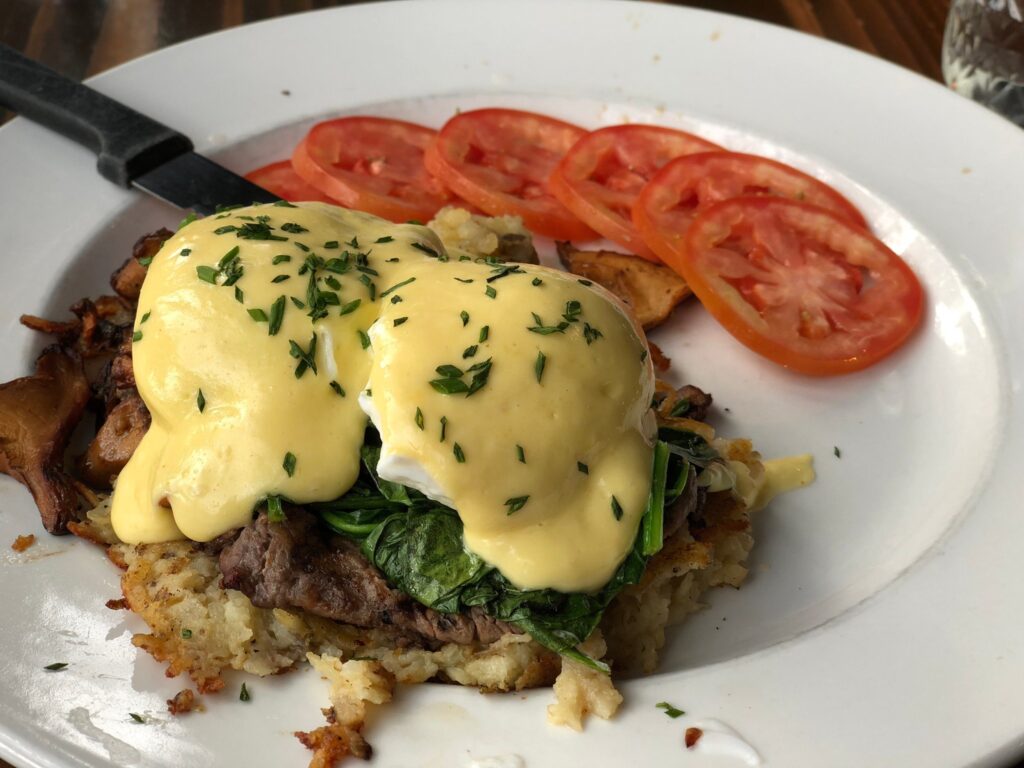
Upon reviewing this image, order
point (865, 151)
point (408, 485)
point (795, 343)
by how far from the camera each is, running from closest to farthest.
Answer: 1. point (408, 485)
2. point (795, 343)
3. point (865, 151)

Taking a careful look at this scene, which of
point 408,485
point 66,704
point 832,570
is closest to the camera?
point 66,704

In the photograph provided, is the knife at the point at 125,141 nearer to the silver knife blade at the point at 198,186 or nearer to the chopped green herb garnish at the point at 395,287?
the silver knife blade at the point at 198,186

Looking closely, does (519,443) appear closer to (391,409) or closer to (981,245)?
(391,409)

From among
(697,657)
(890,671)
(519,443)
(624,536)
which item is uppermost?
(519,443)

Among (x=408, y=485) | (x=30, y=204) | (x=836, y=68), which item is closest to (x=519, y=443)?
(x=408, y=485)

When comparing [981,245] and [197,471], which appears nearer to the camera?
[197,471]

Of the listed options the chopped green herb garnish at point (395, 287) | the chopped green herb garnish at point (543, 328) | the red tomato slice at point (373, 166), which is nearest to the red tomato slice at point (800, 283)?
the red tomato slice at point (373, 166)

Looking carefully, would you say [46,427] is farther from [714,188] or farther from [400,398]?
[714,188]
